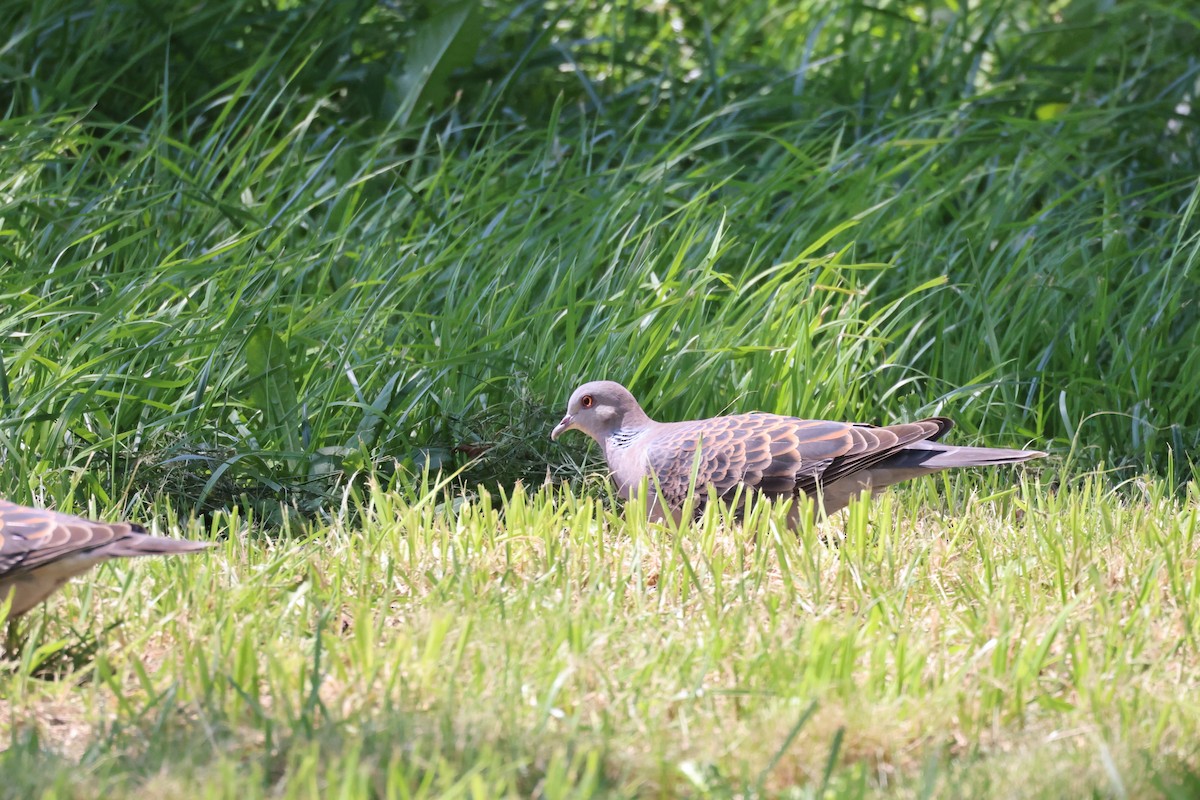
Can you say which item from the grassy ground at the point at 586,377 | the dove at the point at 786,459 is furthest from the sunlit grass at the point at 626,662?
the dove at the point at 786,459

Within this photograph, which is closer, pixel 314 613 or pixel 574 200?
pixel 314 613

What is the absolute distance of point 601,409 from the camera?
15.4ft

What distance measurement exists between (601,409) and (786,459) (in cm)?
72

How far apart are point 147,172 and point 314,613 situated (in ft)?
12.3

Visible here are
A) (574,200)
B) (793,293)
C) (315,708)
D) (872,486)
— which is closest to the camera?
(315,708)

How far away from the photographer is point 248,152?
6965 millimetres

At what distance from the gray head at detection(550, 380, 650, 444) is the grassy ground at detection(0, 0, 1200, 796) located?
0.25m

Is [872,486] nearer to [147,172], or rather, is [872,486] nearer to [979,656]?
[979,656]

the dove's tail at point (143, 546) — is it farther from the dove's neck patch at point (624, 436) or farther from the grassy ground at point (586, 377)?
the dove's neck patch at point (624, 436)

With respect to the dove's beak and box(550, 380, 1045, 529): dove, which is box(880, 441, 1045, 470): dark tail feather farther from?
the dove's beak

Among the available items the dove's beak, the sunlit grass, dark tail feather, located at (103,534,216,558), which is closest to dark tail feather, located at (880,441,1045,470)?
the sunlit grass

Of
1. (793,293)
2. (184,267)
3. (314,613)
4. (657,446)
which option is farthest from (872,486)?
(184,267)

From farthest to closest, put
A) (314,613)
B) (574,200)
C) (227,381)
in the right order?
(574,200) < (227,381) < (314,613)

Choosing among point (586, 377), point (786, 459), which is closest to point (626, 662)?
point (786, 459)
